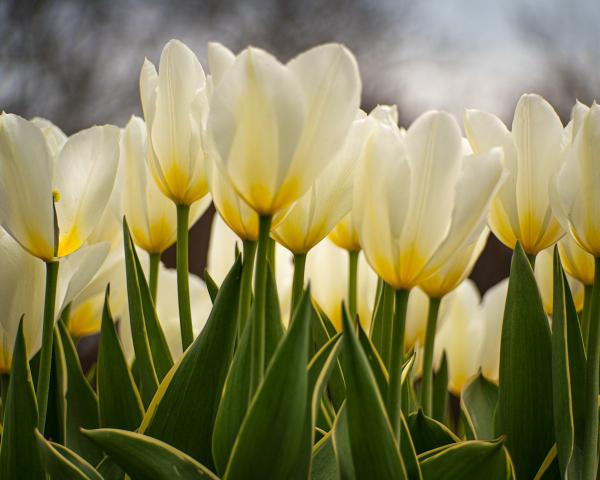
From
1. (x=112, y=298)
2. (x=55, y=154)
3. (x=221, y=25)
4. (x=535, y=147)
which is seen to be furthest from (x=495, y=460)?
(x=221, y=25)

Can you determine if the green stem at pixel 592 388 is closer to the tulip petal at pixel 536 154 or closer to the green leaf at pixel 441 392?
the tulip petal at pixel 536 154

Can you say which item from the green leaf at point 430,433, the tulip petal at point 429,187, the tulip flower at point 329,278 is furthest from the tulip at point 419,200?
the tulip flower at point 329,278

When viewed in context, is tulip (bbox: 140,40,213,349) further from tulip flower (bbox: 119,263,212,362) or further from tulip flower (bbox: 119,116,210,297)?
tulip flower (bbox: 119,263,212,362)

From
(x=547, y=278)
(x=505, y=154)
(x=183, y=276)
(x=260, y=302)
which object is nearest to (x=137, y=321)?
(x=183, y=276)

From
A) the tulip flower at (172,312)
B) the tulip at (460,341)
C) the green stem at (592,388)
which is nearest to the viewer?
the green stem at (592,388)

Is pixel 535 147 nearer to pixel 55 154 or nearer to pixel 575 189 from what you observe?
pixel 575 189

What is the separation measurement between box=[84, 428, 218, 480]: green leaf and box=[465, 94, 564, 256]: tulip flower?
25 cm

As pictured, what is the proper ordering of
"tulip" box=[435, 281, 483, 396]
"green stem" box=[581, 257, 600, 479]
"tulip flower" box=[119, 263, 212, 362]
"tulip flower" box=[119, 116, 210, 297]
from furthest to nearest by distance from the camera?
"tulip" box=[435, 281, 483, 396] < "tulip flower" box=[119, 263, 212, 362] < "tulip flower" box=[119, 116, 210, 297] < "green stem" box=[581, 257, 600, 479]

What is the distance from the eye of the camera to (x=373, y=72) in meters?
5.21

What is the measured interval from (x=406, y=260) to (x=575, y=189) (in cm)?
12

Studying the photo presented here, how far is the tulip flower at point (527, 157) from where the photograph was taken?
512mm

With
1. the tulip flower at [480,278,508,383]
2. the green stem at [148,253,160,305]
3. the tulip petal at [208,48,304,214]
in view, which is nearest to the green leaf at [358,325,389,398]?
the tulip petal at [208,48,304,214]

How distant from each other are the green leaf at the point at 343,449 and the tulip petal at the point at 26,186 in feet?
0.59

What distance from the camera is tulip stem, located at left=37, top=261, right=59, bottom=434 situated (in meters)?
0.46
